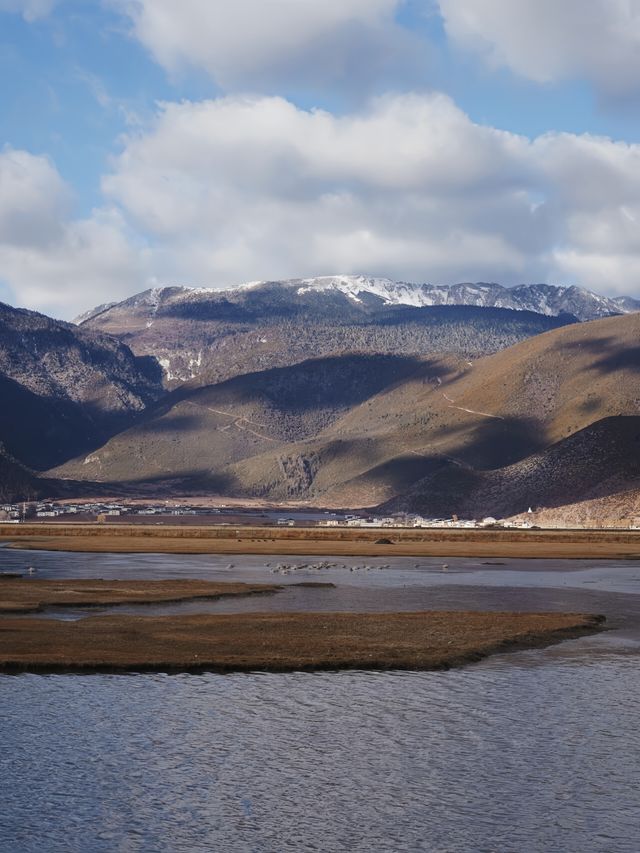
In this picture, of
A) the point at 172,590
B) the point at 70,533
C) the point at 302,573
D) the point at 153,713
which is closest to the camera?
the point at 153,713

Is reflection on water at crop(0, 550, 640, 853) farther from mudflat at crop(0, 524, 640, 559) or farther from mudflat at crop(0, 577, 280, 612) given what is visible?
mudflat at crop(0, 524, 640, 559)

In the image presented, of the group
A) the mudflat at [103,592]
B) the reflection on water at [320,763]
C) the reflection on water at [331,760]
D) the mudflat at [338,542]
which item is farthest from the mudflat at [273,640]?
the mudflat at [338,542]

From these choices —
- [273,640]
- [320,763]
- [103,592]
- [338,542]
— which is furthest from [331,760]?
[338,542]

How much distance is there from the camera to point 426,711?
37875 mm

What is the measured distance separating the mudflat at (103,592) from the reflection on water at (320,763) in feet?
86.1

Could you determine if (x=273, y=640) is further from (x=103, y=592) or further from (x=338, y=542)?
(x=338, y=542)

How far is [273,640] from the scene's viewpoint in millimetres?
52031

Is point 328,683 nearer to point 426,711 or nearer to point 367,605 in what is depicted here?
point 426,711

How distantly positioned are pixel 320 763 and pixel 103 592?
46.5 m

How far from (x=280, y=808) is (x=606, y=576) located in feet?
266

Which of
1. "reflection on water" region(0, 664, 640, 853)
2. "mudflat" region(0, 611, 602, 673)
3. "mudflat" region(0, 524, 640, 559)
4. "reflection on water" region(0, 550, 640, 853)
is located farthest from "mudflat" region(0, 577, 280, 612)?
"mudflat" region(0, 524, 640, 559)

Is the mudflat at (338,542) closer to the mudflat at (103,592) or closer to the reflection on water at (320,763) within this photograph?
the mudflat at (103,592)

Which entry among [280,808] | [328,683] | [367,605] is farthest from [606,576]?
[280,808]

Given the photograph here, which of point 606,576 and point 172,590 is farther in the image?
point 606,576
